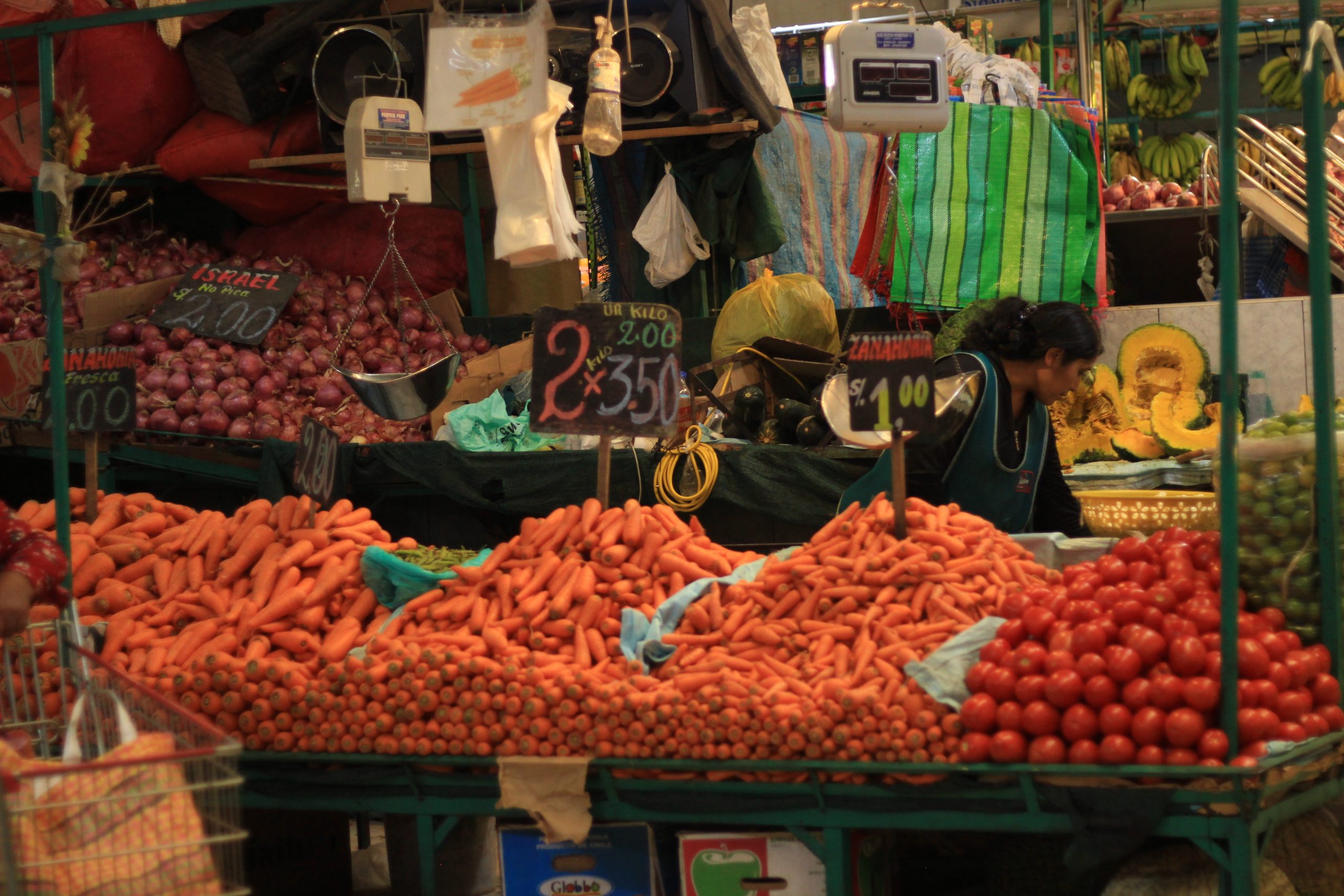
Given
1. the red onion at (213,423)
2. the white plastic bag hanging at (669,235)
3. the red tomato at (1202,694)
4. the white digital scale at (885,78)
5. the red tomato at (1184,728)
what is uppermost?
the white digital scale at (885,78)

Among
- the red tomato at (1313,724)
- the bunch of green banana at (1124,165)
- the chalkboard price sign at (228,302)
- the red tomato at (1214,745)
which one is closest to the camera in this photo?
the red tomato at (1214,745)

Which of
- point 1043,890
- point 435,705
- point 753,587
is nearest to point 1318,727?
point 1043,890

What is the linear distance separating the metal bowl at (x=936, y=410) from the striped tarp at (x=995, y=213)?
204cm

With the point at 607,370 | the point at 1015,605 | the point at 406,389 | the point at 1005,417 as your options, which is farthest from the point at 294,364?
the point at 1015,605

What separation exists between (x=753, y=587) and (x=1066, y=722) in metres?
0.80

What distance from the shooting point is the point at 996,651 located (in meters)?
2.63

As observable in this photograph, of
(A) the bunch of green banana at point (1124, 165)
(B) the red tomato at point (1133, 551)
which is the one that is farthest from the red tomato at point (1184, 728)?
(A) the bunch of green banana at point (1124, 165)

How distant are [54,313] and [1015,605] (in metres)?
2.42

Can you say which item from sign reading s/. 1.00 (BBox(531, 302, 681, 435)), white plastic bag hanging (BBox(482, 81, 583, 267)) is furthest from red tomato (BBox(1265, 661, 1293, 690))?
white plastic bag hanging (BBox(482, 81, 583, 267))

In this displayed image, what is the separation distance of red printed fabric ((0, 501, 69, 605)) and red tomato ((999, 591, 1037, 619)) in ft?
6.49

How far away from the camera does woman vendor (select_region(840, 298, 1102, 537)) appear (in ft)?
12.0

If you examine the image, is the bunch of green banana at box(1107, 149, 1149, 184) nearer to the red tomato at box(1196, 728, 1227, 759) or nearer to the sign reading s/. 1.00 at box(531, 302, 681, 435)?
the sign reading s/. 1.00 at box(531, 302, 681, 435)

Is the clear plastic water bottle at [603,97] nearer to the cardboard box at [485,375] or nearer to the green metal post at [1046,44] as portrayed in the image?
the cardboard box at [485,375]

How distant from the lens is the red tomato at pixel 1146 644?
8.21 feet
